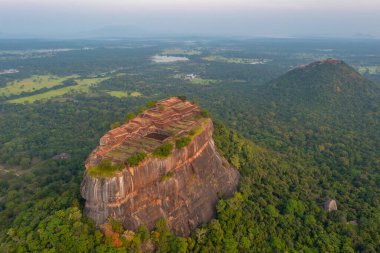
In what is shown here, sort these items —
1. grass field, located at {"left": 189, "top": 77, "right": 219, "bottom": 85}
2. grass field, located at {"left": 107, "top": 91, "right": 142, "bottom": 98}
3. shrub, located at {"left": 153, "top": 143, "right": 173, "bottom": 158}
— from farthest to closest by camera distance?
grass field, located at {"left": 189, "top": 77, "right": 219, "bottom": 85} → grass field, located at {"left": 107, "top": 91, "right": 142, "bottom": 98} → shrub, located at {"left": 153, "top": 143, "right": 173, "bottom": 158}

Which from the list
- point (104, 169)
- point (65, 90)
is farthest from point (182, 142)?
point (65, 90)

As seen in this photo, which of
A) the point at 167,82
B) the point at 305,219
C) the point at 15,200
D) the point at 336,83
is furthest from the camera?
the point at 167,82

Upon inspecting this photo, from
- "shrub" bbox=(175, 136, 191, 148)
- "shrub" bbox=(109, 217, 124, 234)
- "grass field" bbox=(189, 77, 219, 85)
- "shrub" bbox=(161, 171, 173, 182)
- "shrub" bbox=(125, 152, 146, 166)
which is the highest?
"shrub" bbox=(175, 136, 191, 148)

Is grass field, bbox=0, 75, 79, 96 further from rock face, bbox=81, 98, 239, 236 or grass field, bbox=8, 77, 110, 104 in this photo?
rock face, bbox=81, 98, 239, 236

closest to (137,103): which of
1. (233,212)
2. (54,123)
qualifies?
(54,123)

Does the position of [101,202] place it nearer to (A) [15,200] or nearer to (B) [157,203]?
(B) [157,203]

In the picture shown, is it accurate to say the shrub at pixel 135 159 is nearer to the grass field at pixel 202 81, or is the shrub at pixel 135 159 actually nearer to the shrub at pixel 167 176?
the shrub at pixel 167 176

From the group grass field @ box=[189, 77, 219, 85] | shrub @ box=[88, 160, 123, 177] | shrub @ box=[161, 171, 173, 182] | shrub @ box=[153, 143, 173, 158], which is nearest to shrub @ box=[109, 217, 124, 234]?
shrub @ box=[88, 160, 123, 177]
